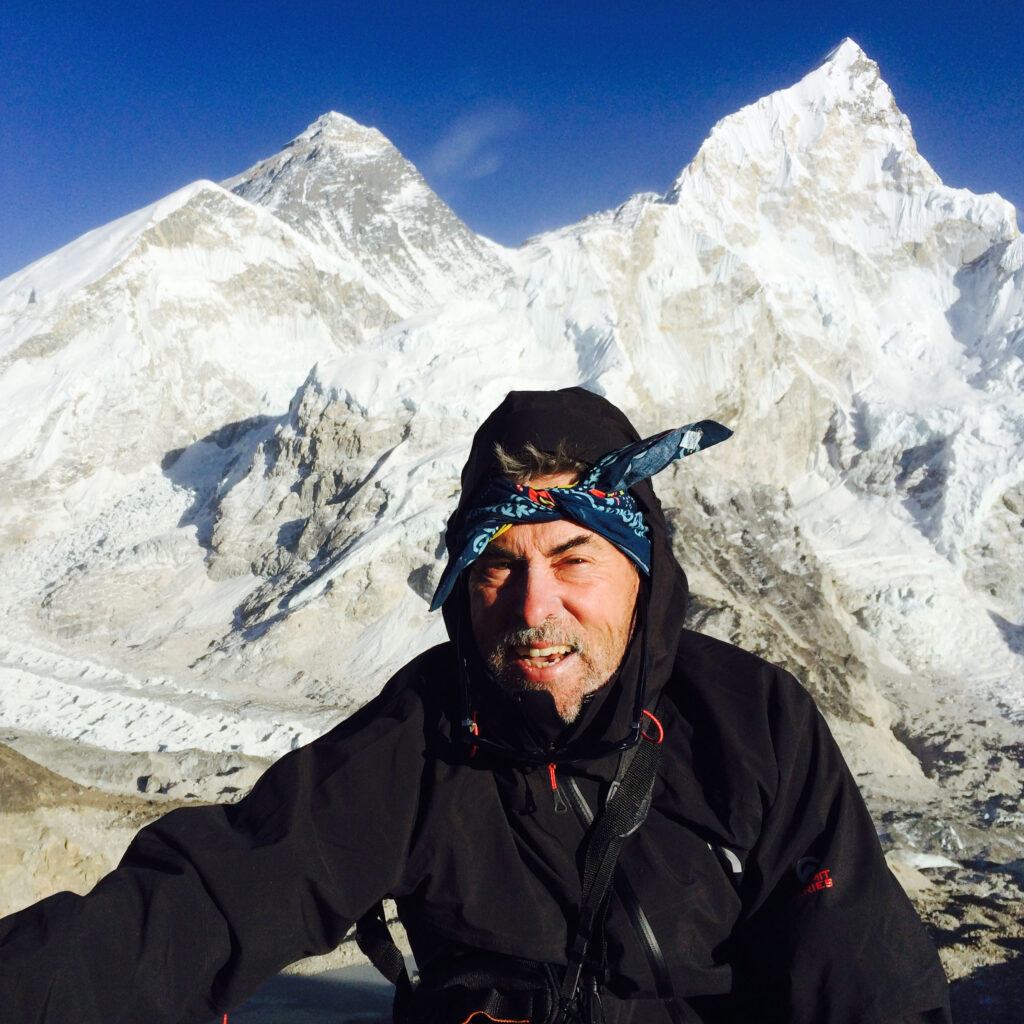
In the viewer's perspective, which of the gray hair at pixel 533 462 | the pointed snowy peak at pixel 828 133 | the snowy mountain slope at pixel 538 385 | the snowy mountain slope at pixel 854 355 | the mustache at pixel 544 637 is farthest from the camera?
the pointed snowy peak at pixel 828 133

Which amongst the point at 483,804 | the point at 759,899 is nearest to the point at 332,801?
the point at 483,804

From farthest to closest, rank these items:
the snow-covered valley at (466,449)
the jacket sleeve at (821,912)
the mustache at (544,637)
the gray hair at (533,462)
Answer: the snow-covered valley at (466,449) → the gray hair at (533,462) → the mustache at (544,637) → the jacket sleeve at (821,912)

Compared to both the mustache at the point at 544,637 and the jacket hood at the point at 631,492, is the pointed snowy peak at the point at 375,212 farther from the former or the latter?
the mustache at the point at 544,637

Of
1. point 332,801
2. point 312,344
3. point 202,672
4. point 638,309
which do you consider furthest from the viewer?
point 312,344

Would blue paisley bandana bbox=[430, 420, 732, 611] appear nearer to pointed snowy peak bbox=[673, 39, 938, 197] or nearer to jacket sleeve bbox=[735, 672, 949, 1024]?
jacket sleeve bbox=[735, 672, 949, 1024]

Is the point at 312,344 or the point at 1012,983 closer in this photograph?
the point at 1012,983

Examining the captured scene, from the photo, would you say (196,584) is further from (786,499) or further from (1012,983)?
(1012,983)

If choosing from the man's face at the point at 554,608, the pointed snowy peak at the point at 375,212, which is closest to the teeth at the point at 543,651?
the man's face at the point at 554,608

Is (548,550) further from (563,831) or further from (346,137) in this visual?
(346,137)
